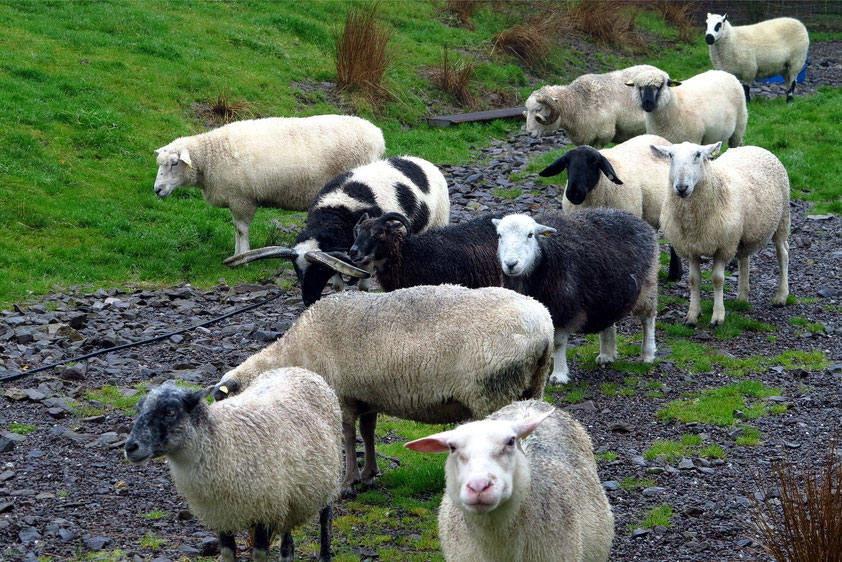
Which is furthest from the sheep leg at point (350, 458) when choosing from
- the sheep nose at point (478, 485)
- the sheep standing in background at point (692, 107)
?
the sheep standing in background at point (692, 107)

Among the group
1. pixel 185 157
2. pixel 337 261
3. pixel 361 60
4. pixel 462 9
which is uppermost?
pixel 462 9

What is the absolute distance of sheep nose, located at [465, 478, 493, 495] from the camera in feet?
12.4

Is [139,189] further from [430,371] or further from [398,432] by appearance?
[430,371]

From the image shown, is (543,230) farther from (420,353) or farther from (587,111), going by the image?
(587,111)

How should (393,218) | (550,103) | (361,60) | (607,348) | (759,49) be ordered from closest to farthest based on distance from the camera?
(393,218), (607,348), (550,103), (361,60), (759,49)

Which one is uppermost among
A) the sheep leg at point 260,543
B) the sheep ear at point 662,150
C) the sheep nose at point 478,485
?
the sheep ear at point 662,150

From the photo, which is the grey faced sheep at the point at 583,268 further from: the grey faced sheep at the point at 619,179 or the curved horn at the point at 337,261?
the grey faced sheep at the point at 619,179

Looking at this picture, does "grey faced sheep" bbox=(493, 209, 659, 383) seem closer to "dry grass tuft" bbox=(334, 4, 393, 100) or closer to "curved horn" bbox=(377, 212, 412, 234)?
"curved horn" bbox=(377, 212, 412, 234)

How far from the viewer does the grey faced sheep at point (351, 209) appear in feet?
30.5

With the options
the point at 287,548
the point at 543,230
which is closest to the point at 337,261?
the point at 543,230

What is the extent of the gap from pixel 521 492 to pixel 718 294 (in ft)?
20.4

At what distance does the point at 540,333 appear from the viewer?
6.07m

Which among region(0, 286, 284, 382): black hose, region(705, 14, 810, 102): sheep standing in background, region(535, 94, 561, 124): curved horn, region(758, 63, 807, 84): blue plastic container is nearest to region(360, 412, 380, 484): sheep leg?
region(0, 286, 284, 382): black hose

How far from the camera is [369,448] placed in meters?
6.67
